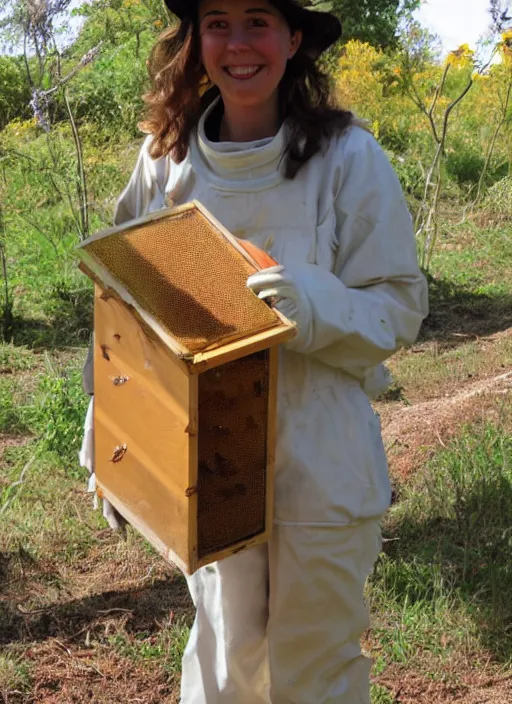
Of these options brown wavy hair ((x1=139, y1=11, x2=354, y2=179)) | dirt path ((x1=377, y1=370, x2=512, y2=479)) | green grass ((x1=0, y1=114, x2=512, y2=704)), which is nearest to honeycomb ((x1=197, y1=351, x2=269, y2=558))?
brown wavy hair ((x1=139, y1=11, x2=354, y2=179))

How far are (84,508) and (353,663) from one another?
1.89 metres

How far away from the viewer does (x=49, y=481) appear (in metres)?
3.86

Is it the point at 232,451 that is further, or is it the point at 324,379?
the point at 324,379

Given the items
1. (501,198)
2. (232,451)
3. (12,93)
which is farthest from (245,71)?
(12,93)

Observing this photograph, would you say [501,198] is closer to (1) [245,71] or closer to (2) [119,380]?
(1) [245,71]

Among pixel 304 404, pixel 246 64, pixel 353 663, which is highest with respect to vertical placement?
pixel 246 64

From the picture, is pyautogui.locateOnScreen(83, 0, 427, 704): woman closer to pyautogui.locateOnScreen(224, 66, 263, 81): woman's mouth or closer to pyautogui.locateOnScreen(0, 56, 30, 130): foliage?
pyautogui.locateOnScreen(224, 66, 263, 81): woman's mouth

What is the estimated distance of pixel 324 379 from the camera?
6.31 feet

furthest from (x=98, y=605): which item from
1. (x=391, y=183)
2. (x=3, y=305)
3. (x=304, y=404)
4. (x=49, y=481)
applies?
(x=3, y=305)

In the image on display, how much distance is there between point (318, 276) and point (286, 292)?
0.11 m

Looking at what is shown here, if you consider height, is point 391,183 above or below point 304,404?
above

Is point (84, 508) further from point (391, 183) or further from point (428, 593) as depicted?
point (391, 183)

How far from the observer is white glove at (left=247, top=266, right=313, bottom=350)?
5.49ft

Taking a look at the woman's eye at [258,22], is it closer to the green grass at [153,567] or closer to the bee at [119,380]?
the bee at [119,380]
